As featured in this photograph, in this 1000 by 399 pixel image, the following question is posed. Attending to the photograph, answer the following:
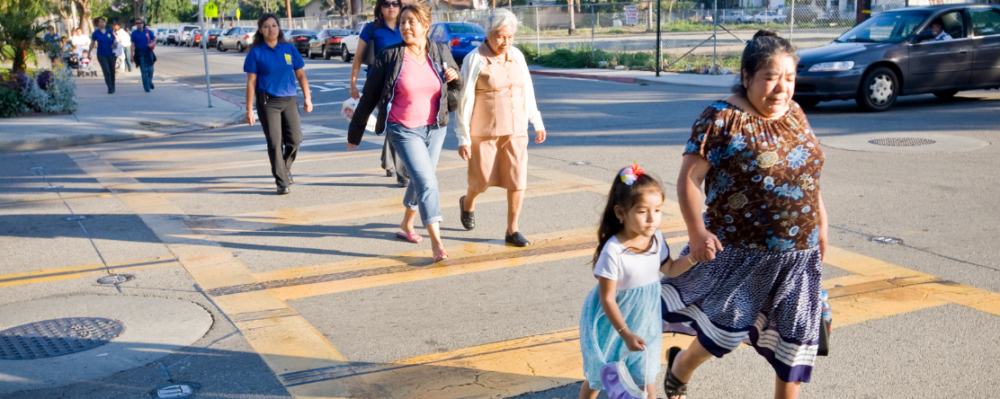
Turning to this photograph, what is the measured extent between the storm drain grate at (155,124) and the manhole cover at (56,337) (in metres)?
10.5

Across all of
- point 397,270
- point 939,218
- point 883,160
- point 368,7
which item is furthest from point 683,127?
point 368,7

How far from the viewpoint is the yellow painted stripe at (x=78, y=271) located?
18.8 feet

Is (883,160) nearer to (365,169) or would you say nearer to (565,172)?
(565,172)

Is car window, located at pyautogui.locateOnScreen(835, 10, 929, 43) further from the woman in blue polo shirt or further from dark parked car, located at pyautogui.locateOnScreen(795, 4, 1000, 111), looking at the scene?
the woman in blue polo shirt

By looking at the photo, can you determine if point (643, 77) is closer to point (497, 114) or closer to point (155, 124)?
point (155, 124)

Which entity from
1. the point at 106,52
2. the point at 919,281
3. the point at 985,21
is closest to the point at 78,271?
the point at 919,281

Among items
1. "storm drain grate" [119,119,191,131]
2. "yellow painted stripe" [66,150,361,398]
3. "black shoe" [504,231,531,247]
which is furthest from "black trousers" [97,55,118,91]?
"black shoe" [504,231,531,247]

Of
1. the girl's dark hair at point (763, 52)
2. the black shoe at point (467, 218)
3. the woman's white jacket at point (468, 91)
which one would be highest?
the girl's dark hair at point (763, 52)

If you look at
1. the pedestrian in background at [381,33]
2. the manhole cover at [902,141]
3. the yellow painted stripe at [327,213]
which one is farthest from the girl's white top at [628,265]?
the manhole cover at [902,141]

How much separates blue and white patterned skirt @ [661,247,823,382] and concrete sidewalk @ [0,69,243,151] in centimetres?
1203

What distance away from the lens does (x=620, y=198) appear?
3035 mm

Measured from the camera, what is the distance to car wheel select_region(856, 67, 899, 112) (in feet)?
42.3

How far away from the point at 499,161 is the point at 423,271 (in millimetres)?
990

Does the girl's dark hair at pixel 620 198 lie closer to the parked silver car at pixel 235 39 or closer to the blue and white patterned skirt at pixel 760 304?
the blue and white patterned skirt at pixel 760 304
